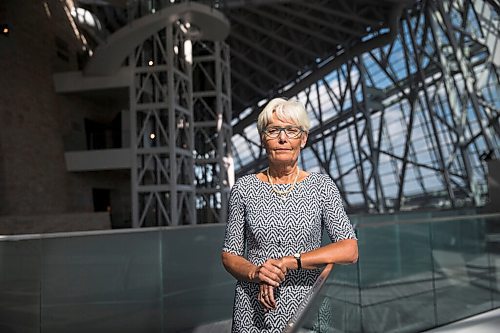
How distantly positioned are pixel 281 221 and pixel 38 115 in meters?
19.4

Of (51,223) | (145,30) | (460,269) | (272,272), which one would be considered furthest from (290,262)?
(145,30)

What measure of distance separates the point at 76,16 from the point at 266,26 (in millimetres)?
14580

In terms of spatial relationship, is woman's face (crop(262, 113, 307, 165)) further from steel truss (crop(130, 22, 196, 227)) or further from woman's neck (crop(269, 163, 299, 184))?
steel truss (crop(130, 22, 196, 227))

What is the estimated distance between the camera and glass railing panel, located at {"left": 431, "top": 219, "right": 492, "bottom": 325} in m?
7.13

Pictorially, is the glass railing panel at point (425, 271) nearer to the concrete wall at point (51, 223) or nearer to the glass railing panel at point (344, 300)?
the glass railing panel at point (344, 300)

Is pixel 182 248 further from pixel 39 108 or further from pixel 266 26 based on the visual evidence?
pixel 266 26

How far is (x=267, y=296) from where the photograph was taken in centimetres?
229

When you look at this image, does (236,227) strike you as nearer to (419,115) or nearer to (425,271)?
(425,271)

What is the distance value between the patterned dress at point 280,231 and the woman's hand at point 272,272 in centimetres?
21

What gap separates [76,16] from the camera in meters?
20.6

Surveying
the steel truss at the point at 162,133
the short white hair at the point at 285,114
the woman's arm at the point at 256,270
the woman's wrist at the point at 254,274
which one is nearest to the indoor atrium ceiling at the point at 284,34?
the steel truss at the point at 162,133

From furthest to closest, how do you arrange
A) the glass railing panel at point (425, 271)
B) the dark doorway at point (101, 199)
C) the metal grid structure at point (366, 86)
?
the metal grid structure at point (366, 86), the dark doorway at point (101, 199), the glass railing panel at point (425, 271)

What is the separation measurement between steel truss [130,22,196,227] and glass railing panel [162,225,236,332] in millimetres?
13196

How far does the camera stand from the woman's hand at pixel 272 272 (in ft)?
7.25
